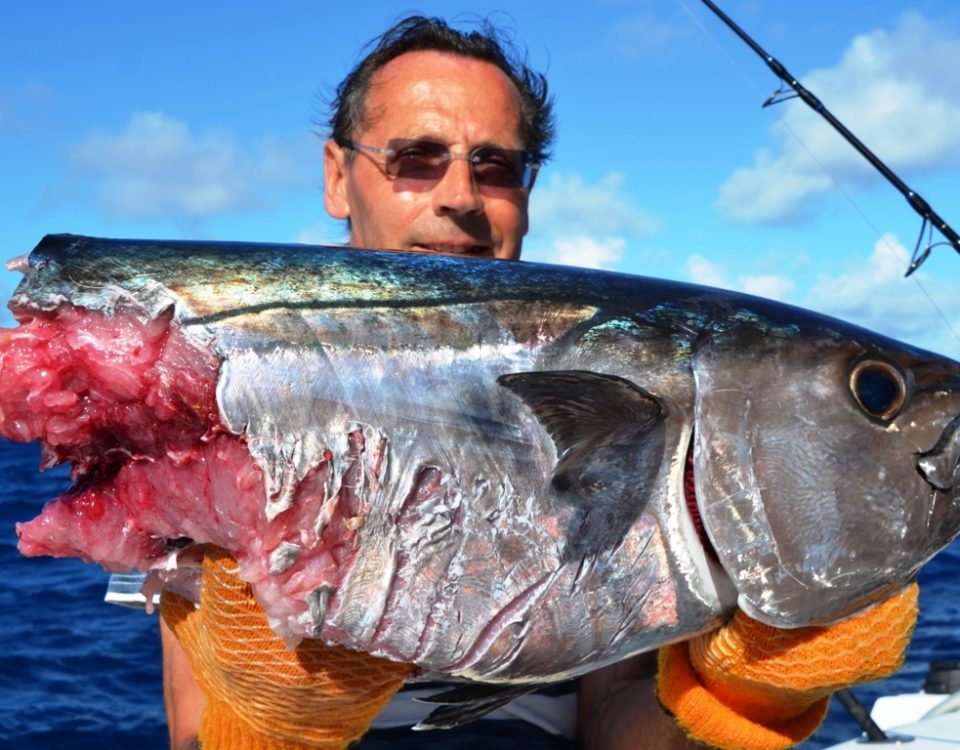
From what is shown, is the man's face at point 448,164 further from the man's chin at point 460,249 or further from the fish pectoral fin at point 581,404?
the fish pectoral fin at point 581,404

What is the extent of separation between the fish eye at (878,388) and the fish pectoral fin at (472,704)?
2.84 ft

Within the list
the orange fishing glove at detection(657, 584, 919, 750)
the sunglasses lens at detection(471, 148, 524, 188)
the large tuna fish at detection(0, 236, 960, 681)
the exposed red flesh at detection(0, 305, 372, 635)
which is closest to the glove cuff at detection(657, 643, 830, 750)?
the orange fishing glove at detection(657, 584, 919, 750)

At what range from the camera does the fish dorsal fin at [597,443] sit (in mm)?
A: 1858

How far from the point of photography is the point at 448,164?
3.18 metres

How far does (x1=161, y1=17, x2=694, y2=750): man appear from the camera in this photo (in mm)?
Answer: 3000

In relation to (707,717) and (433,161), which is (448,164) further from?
(707,717)

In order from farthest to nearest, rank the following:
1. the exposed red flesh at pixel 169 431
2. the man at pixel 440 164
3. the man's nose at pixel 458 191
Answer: the man's nose at pixel 458 191
the man at pixel 440 164
the exposed red flesh at pixel 169 431

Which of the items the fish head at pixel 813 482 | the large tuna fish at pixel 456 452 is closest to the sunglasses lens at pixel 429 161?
the large tuna fish at pixel 456 452

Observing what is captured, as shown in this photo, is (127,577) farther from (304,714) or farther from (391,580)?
(391,580)

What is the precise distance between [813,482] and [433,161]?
1711mm

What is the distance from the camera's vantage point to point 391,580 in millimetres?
1872

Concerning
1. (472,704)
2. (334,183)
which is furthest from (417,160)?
(472,704)

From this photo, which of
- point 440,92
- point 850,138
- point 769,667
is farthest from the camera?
point 850,138

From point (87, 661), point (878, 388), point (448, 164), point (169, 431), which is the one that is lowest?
point (87, 661)
